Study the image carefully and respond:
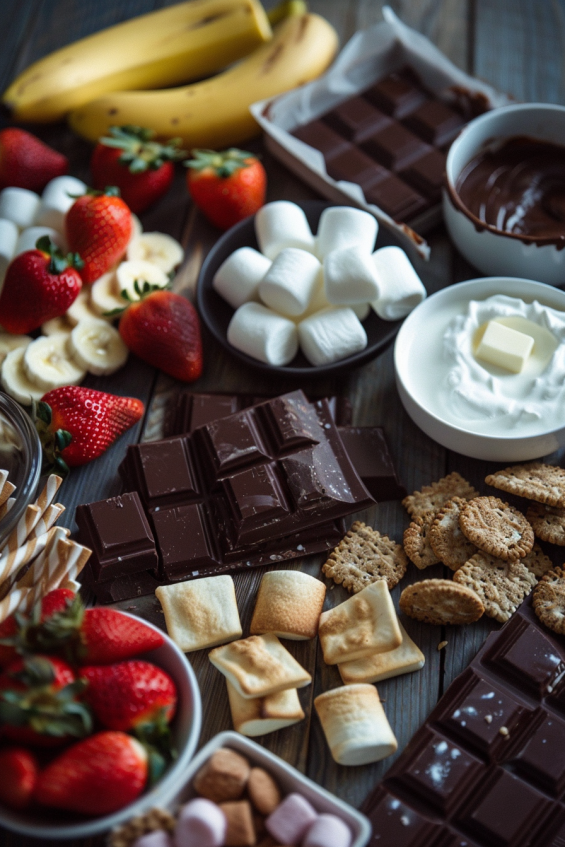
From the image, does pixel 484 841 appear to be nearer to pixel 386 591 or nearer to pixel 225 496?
pixel 386 591

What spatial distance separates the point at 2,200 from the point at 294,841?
1.77 metres

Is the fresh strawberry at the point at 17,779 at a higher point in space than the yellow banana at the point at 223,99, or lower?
lower

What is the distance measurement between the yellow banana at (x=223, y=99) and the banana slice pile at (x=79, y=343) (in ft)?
1.66

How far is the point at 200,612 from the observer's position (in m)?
1.56

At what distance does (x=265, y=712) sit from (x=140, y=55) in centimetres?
201

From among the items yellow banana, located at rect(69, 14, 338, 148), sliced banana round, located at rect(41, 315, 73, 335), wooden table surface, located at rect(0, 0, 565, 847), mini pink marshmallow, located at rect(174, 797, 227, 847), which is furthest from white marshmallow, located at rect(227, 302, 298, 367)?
mini pink marshmallow, located at rect(174, 797, 227, 847)

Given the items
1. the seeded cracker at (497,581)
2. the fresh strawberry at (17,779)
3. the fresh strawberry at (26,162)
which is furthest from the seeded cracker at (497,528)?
the fresh strawberry at (26,162)

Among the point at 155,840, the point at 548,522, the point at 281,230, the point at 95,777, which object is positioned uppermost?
the point at 281,230

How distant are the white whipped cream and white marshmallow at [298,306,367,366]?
8.3 inches

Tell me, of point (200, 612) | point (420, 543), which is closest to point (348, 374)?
point (420, 543)

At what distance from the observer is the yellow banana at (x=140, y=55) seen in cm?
238

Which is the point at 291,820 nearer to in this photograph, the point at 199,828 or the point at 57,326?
the point at 199,828

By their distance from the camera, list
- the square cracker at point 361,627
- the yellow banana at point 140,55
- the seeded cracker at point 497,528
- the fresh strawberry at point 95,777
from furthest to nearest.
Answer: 1. the yellow banana at point 140,55
2. the seeded cracker at point 497,528
3. the square cracker at point 361,627
4. the fresh strawberry at point 95,777

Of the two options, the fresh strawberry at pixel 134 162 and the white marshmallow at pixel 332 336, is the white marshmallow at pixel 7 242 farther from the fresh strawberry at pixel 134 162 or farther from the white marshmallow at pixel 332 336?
the white marshmallow at pixel 332 336
